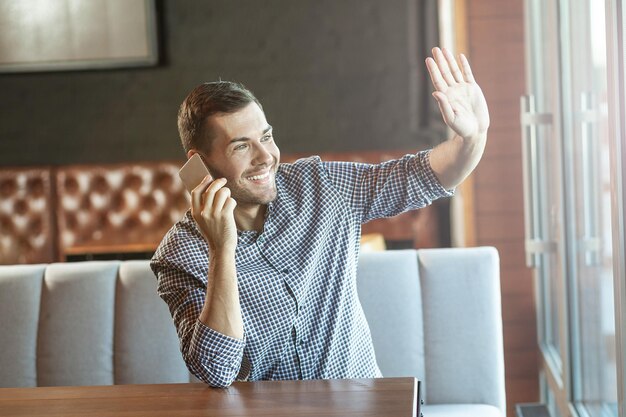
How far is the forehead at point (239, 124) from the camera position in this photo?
2.09m

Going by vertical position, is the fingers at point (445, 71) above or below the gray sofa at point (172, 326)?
above

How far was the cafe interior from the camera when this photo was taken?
2.52 metres

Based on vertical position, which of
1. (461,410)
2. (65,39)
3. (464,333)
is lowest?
(461,410)

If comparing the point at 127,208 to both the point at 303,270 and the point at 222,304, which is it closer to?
the point at 303,270

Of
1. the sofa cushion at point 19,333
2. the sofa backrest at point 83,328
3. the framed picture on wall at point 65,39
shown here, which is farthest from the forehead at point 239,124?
the framed picture on wall at point 65,39

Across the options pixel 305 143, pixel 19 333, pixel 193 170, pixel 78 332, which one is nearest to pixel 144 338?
pixel 78 332

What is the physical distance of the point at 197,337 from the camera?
1.76 meters

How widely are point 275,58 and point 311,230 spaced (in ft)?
9.14

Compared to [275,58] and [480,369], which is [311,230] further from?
[275,58]

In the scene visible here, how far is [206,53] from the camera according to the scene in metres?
4.79

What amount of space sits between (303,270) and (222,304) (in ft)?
1.09

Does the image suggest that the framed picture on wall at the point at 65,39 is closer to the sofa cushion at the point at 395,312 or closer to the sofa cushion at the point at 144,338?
the sofa cushion at the point at 144,338

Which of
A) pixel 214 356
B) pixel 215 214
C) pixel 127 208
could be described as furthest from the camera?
pixel 127 208

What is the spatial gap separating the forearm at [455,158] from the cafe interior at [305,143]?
435 mm
